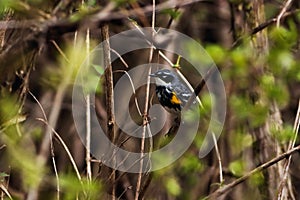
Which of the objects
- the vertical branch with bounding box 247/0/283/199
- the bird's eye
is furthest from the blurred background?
the bird's eye

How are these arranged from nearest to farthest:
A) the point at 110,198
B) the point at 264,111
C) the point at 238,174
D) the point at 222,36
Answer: the point at 264,111 → the point at 110,198 → the point at 238,174 → the point at 222,36

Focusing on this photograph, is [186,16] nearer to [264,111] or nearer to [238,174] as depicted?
[238,174]

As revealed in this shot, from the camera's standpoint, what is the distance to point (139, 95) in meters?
3.85

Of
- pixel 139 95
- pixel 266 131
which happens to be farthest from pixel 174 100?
pixel 139 95

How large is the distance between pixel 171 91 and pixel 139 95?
2.99 feet

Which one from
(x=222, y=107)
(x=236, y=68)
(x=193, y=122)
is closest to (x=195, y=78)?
(x=222, y=107)

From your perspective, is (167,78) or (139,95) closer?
(167,78)

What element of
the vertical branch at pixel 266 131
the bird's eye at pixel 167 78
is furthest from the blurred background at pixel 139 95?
the bird's eye at pixel 167 78

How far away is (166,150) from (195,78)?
5.03 feet

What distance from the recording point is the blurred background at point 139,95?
1.59 meters

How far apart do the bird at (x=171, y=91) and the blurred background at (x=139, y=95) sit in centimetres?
11

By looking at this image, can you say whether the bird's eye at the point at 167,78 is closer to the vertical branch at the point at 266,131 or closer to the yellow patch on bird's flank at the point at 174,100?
the yellow patch on bird's flank at the point at 174,100

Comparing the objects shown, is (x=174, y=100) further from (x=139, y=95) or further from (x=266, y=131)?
(x=139, y=95)

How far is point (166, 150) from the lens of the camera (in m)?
2.64
